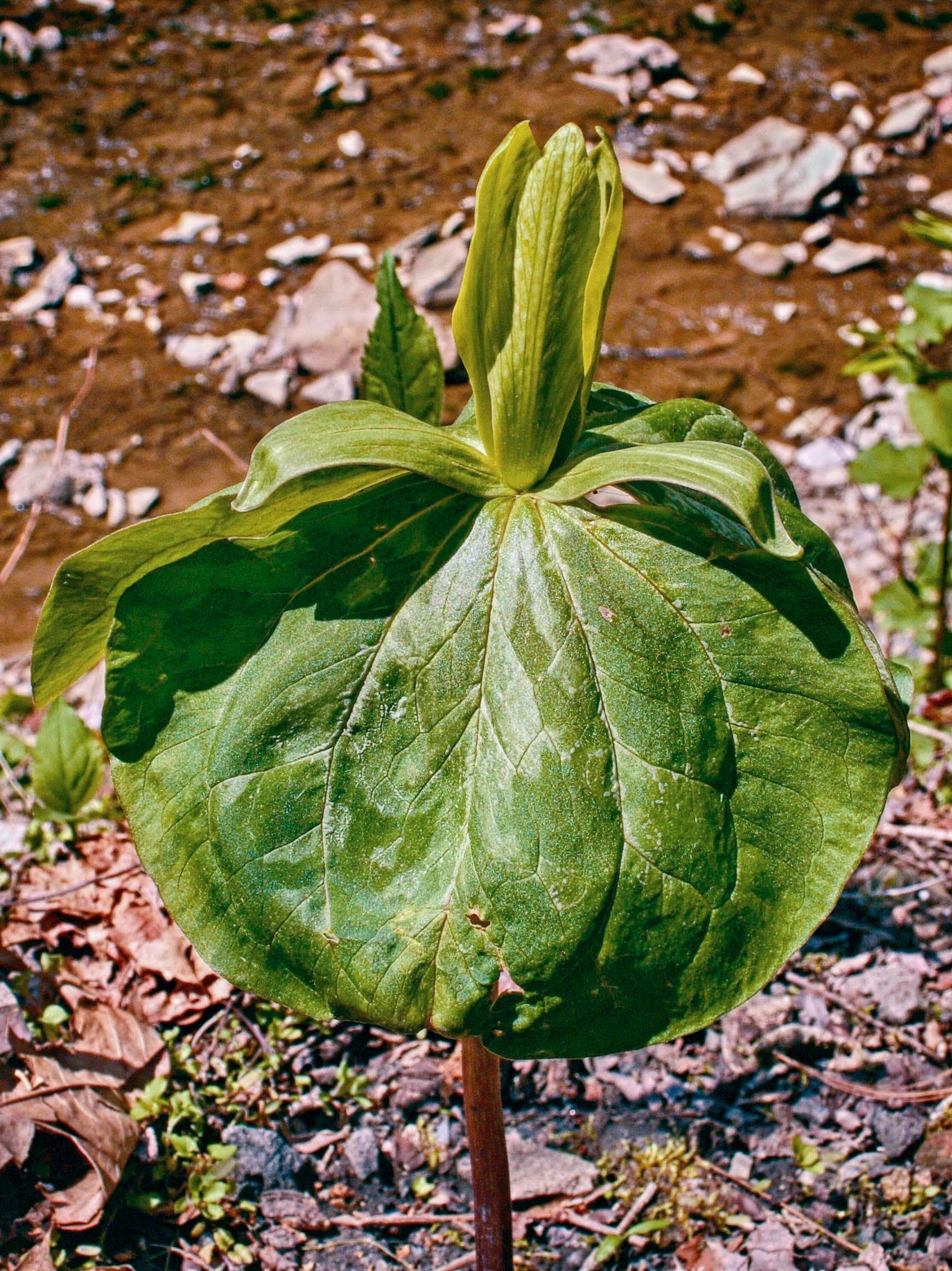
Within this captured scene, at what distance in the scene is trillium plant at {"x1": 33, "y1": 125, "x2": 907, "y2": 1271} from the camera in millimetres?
1062

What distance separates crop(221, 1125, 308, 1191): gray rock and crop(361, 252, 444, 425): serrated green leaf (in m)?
1.11

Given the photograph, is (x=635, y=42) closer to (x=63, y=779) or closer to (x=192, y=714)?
(x=63, y=779)

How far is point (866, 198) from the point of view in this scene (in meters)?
4.60

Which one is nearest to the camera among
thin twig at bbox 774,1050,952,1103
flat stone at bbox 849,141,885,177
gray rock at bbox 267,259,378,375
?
thin twig at bbox 774,1050,952,1103

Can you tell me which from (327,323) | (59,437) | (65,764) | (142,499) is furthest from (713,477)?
(327,323)

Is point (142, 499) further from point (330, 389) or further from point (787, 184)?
point (787, 184)

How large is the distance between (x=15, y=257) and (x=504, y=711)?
13.2 feet

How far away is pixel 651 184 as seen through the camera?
4.63 m

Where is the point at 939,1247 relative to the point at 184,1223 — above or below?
below

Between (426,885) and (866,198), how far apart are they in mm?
4361

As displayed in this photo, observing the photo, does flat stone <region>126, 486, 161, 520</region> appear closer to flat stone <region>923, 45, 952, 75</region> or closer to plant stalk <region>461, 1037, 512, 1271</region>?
plant stalk <region>461, 1037, 512, 1271</region>

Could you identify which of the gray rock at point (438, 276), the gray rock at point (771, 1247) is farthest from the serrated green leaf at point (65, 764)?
the gray rock at point (438, 276)

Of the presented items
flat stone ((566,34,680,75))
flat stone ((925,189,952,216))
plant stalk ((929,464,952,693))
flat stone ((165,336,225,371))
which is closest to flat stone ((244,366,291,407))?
flat stone ((165,336,225,371))

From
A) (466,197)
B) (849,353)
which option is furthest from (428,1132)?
(466,197)
